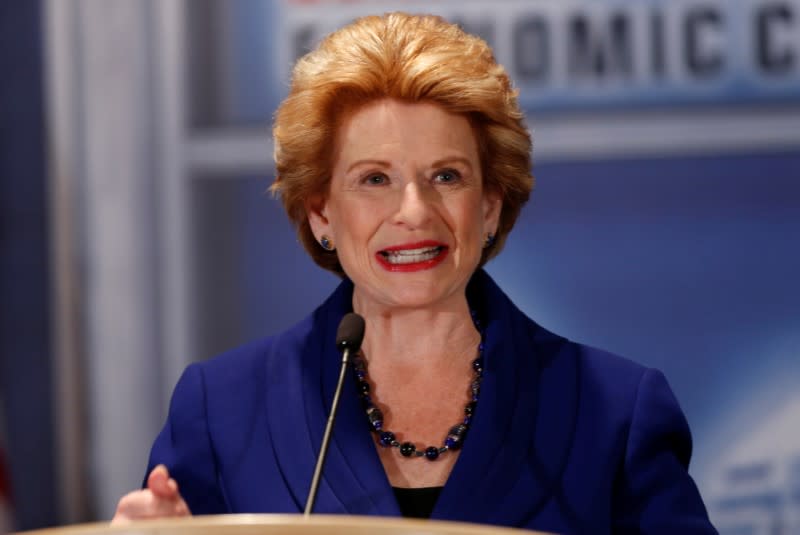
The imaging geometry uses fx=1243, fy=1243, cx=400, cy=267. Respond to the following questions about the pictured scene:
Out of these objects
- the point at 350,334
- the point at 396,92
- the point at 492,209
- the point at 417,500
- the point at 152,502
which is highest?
the point at 396,92

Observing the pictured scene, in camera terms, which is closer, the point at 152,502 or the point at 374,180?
the point at 152,502

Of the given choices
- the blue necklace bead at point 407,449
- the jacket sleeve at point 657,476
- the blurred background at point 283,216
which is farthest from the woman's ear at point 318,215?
the blurred background at point 283,216

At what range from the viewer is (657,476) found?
168cm

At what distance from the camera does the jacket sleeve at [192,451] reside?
1.74 m

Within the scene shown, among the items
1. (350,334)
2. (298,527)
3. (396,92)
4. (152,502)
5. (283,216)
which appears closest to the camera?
(298,527)

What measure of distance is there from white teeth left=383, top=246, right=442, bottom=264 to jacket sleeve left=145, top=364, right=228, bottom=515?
0.35 metres

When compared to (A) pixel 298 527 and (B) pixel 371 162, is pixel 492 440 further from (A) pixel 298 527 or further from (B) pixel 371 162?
(A) pixel 298 527

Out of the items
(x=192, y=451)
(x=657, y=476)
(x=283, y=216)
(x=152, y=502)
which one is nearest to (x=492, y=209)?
(x=657, y=476)

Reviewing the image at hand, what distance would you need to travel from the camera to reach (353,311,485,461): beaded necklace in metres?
1.74

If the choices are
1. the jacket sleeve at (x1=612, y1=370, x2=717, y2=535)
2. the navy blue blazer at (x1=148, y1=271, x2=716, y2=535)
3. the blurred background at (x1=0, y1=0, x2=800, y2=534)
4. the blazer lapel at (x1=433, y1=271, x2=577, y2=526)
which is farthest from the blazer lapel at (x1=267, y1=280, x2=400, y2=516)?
the blurred background at (x1=0, y1=0, x2=800, y2=534)

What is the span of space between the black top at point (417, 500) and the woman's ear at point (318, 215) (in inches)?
16.1

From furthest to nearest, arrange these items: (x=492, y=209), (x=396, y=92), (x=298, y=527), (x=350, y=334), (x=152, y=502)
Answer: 1. (x=492, y=209)
2. (x=396, y=92)
3. (x=350, y=334)
4. (x=152, y=502)
5. (x=298, y=527)

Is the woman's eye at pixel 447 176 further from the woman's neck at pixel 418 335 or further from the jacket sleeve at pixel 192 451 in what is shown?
the jacket sleeve at pixel 192 451

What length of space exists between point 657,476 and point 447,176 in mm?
506
